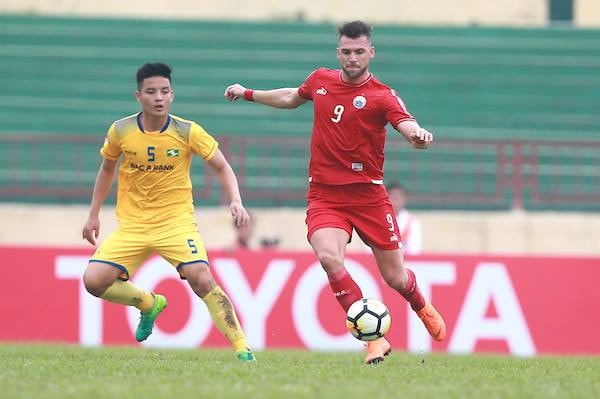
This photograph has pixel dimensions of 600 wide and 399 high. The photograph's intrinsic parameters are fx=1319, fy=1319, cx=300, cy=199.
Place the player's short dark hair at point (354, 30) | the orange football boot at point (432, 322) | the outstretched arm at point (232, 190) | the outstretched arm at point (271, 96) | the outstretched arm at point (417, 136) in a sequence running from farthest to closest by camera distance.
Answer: the orange football boot at point (432, 322) → the outstretched arm at point (271, 96) → the player's short dark hair at point (354, 30) → the outstretched arm at point (232, 190) → the outstretched arm at point (417, 136)

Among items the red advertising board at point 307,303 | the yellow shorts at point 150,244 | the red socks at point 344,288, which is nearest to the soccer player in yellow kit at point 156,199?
the yellow shorts at point 150,244

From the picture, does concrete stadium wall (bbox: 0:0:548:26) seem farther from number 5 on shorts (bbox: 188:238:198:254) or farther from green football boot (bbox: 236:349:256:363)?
green football boot (bbox: 236:349:256:363)

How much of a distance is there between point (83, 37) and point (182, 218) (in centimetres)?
1319

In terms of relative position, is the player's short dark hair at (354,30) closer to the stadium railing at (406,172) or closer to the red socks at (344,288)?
the red socks at (344,288)

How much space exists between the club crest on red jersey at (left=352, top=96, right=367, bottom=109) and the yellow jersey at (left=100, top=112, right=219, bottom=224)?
3.67 ft

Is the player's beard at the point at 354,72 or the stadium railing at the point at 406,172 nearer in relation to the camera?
the player's beard at the point at 354,72

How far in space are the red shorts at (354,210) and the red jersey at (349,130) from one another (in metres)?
0.09

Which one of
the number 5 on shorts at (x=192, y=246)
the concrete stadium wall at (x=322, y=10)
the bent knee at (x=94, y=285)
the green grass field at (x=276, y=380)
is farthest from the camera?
the concrete stadium wall at (x=322, y=10)

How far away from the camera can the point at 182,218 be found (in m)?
10.2

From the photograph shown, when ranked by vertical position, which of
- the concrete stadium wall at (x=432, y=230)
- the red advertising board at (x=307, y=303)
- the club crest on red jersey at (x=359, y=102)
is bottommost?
the red advertising board at (x=307, y=303)

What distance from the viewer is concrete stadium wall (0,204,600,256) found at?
59.3 feet

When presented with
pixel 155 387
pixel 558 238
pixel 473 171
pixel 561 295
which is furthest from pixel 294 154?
pixel 155 387

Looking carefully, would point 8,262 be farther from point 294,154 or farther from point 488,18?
point 488,18

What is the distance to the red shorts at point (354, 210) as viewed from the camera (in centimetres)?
992
